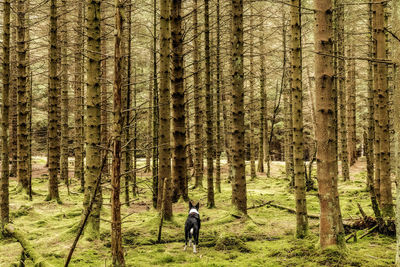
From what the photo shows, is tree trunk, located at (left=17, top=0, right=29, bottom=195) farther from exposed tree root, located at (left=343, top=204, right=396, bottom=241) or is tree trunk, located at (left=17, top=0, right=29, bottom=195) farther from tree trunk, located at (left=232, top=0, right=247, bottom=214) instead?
exposed tree root, located at (left=343, top=204, right=396, bottom=241)

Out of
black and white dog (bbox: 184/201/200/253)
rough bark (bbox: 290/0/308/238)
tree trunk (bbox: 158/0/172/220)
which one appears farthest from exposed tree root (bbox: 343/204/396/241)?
tree trunk (bbox: 158/0/172/220)

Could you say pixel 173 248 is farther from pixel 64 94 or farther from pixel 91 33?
pixel 64 94

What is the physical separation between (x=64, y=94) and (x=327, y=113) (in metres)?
14.8

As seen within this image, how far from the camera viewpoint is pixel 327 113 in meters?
5.29

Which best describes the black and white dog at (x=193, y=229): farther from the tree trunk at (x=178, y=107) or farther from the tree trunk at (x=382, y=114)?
the tree trunk at (x=382, y=114)

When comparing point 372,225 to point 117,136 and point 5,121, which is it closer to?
point 117,136

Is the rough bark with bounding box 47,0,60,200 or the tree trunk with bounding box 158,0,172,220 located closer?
the tree trunk with bounding box 158,0,172,220

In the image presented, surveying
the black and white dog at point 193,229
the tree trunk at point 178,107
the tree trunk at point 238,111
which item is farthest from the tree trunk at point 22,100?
the black and white dog at point 193,229

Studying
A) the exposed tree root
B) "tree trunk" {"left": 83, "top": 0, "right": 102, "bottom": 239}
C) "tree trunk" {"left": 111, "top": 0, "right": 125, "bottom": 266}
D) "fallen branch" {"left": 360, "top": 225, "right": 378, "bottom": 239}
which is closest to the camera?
"tree trunk" {"left": 111, "top": 0, "right": 125, "bottom": 266}

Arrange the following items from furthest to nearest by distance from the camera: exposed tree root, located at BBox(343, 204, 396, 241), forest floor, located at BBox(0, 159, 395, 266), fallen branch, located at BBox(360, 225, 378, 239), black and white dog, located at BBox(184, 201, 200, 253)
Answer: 1. exposed tree root, located at BBox(343, 204, 396, 241)
2. fallen branch, located at BBox(360, 225, 378, 239)
3. black and white dog, located at BBox(184, 201, 200, 253)
4. forest floor, located at BBox(0, 159, 395, 266)

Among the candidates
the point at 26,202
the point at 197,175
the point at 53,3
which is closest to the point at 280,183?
the point at 197,175

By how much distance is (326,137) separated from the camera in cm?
527

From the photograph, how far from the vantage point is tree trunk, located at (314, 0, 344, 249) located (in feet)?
17.0

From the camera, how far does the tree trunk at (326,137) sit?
5.18 meters
